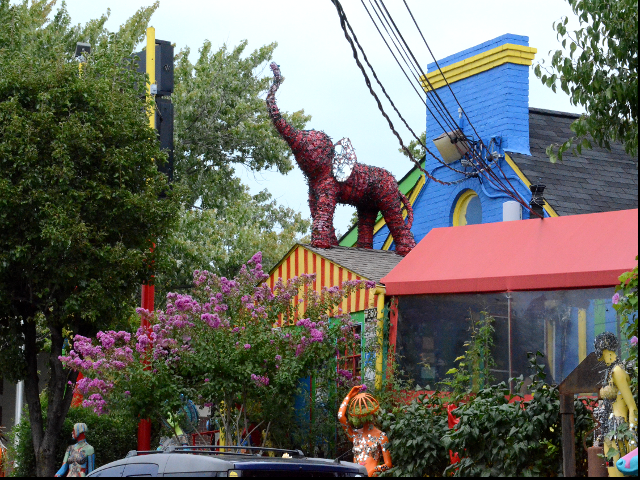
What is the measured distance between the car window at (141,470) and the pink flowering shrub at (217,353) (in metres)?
3.71

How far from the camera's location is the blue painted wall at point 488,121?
54.5ft

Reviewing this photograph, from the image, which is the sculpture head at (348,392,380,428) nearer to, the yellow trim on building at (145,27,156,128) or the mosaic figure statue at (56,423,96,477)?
the mosaic figure statue at (56,423,96,477)

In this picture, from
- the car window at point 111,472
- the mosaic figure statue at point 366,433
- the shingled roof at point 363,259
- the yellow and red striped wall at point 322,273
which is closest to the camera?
the car window at point 111,472

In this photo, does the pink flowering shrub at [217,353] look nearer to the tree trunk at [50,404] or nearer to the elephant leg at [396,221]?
the tree trunk at [50,404]

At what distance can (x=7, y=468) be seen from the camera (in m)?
15.0

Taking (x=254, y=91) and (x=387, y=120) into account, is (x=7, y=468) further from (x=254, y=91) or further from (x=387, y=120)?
(x=254, y=91)

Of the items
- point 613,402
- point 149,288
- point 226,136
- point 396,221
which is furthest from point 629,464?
point 226,136

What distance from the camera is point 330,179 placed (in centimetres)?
1396

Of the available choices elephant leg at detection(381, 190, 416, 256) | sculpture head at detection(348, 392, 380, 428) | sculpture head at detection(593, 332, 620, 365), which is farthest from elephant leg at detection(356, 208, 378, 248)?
sculpture head at detection(593, 332, 620, 365)

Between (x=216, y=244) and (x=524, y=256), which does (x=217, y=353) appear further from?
(x=216, y=244)

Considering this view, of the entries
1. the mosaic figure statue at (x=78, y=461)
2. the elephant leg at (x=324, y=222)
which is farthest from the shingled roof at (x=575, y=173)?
the mosaic figure statue at (x=78, y=461)

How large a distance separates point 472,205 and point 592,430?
30.9 feet

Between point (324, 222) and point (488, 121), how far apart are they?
494 centimetres

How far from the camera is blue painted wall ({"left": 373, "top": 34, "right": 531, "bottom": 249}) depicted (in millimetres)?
16625
